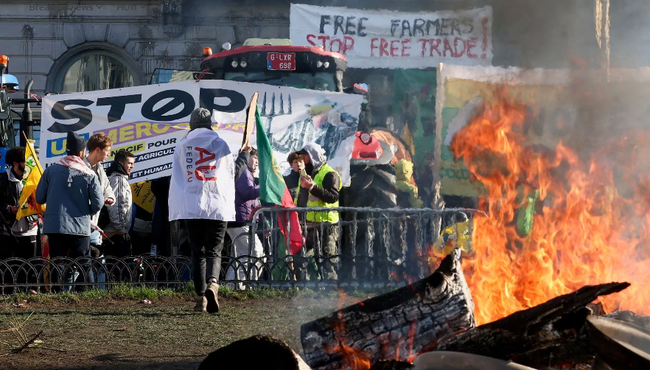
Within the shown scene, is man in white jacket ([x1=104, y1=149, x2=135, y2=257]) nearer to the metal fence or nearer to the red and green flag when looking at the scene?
the metal fence

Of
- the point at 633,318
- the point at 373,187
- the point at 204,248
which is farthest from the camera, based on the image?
the point at 373,187

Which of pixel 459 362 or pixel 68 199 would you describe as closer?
pixel 459 362

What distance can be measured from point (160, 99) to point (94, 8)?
1339 centimetres

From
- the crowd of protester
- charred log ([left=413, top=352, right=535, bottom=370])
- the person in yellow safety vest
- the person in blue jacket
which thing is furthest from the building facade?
charred log ([left=413, top=352, right=535, bottom=370])

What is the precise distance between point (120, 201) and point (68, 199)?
1251mm

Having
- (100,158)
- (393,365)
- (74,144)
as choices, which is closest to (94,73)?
(100,158)

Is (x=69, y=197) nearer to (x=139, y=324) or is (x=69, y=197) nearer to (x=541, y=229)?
(x=139, y=324)

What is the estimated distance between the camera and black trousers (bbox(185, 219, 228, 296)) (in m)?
8.30

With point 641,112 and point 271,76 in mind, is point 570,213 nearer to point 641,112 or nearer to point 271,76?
point 641,112

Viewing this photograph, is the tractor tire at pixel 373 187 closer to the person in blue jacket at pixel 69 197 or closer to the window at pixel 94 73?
the person in blue jacket at pixel 69 197

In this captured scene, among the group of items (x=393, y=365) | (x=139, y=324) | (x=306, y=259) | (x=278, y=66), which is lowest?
(x=139, y=324)

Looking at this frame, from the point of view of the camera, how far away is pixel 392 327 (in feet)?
15.9

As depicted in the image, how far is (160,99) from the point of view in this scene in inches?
476

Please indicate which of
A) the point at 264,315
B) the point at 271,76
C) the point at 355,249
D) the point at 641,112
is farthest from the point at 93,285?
the point at 641,112
